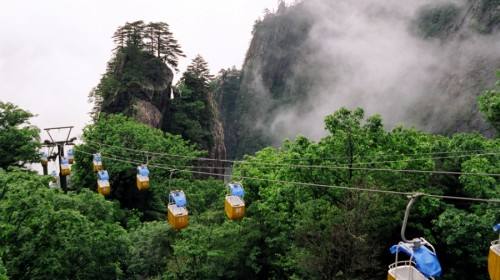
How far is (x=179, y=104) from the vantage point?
6091cm

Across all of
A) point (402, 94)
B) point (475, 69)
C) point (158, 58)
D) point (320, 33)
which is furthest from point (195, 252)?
point (320, 33)

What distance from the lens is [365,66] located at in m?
115

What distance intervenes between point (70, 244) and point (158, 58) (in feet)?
133

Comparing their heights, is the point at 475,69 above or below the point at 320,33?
below

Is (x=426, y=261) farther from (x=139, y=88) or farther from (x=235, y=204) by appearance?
(x=139, y=88)

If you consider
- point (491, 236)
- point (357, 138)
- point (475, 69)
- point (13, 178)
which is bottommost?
point (491, 236)

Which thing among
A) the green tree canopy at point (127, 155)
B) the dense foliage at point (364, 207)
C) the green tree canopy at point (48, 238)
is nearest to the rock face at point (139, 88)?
the green tree canopy at point (127, 155)

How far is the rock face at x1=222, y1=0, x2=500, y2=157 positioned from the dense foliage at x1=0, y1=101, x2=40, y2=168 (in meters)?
56.7

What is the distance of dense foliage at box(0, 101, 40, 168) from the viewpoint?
3412 centimetres

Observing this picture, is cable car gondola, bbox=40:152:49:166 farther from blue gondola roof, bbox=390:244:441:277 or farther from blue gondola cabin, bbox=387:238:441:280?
blue gondola roof, bbox=390:244:441:277

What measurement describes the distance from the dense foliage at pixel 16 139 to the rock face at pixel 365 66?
2233 inches

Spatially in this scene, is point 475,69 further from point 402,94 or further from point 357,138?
point 357,138

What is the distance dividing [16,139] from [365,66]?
308ft

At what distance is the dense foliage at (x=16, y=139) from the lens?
34.1m
